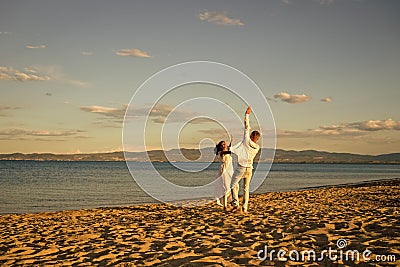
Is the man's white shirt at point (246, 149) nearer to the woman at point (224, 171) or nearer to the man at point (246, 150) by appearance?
the man at point (246, 150)

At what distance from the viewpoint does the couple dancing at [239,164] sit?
1089cm

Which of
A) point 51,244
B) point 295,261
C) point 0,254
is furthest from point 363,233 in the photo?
point 0,254

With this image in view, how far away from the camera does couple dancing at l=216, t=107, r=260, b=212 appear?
35.7 ft

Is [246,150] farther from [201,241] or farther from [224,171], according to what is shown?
[201,241]

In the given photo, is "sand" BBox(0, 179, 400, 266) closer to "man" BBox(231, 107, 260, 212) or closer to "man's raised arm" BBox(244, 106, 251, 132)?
"man" BBox(231, 107, 260, 212)

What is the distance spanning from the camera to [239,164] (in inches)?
438

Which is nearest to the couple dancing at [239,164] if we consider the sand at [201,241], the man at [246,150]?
the man at [246,150]

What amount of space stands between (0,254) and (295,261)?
5163 mm

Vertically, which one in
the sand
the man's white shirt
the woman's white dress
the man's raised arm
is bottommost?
the sand

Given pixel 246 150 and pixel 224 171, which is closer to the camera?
pixel 246 150

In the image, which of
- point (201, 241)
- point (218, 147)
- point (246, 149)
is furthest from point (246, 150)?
point (201, 241)

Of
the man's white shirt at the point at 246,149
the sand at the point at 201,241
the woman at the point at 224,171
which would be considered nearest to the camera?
the sand at the point at 201,241

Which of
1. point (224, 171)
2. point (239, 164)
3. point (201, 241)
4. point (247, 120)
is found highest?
point (247, 120)

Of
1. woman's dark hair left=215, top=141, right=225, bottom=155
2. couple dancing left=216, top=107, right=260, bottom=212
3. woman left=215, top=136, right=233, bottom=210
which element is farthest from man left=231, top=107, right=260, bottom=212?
woman's dark hair left=215, top=141, right=225, bottom=155
